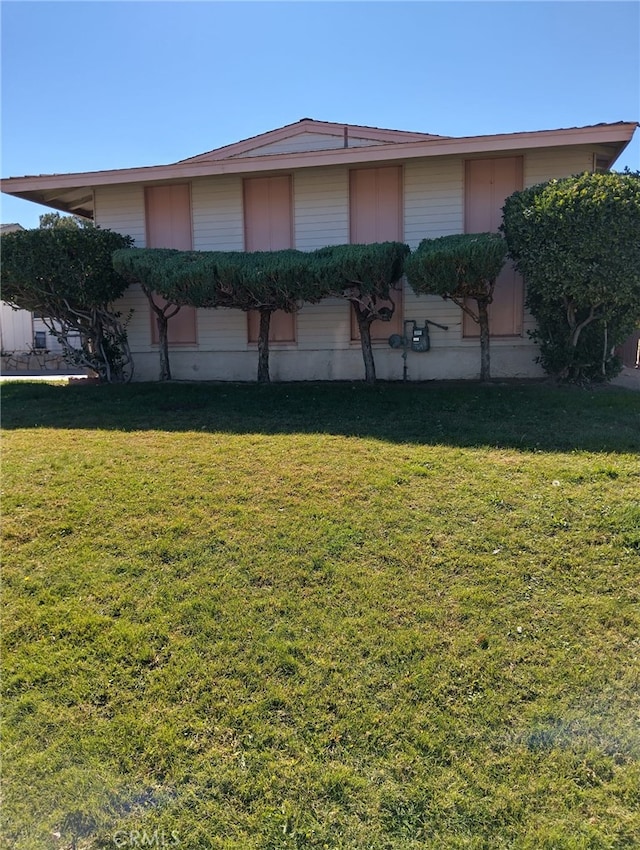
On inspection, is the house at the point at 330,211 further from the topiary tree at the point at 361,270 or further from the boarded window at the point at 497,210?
the topiary tree at the point at 361,270

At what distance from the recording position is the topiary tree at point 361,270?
814 cm

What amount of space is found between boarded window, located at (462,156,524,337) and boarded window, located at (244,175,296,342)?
3107 millimetres

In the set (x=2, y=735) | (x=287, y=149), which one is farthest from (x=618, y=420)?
(x=287, y=149)

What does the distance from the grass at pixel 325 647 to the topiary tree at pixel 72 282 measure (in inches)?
189

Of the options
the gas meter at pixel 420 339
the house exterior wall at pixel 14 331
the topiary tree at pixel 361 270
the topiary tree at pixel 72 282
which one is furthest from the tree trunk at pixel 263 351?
the house exterior wall at pixel 14 331

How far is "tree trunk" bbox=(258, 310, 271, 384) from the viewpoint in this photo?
990cm

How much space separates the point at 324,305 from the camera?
10.3m

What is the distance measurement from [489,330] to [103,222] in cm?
745

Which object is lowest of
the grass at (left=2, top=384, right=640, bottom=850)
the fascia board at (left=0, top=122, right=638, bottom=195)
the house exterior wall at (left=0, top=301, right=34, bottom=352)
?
the grass at (left=2, top=384, right=640, bottom=850)

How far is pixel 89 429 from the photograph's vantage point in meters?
6.89

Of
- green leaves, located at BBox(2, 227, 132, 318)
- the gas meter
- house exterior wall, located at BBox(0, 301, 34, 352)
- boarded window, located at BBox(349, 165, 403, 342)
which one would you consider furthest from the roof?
house exterior wall, located at BBox(0, 301, 34, 352)

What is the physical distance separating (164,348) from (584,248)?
276 inches

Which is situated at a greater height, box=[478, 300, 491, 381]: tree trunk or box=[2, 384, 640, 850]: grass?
box=[478, 300, 491, 381]: tree trunk

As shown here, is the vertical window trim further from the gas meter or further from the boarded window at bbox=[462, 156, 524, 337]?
the boarded window at bbox=[462, 156, 524, 337]
